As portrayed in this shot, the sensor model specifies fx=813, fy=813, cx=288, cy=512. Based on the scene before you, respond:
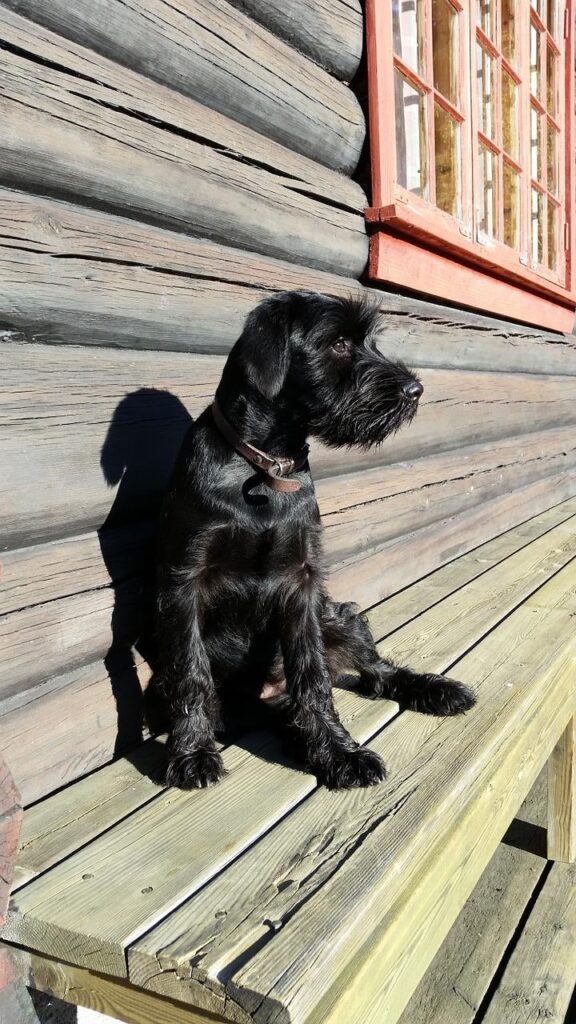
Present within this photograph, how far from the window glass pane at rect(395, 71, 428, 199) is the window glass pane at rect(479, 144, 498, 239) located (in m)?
0.84

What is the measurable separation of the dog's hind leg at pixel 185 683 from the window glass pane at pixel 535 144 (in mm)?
4731

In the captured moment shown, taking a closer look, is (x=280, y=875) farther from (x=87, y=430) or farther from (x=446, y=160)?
(x=446, y=160)

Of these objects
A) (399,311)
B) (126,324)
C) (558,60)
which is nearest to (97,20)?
(126,324)

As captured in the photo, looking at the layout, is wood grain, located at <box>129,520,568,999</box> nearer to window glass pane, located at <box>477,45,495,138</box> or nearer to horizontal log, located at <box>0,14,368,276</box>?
horizontal log, located at <box>0,14,368,276</box>

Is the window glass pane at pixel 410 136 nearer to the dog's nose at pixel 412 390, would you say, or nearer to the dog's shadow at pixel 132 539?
the dog's nose at pixel 412 390

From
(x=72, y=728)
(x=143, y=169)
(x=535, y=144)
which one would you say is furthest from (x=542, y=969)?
(x=535, y=144)

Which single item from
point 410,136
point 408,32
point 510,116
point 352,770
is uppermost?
point 408,32

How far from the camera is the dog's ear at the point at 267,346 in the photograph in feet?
6.73

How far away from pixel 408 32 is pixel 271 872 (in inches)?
160

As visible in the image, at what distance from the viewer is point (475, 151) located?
4.32 m

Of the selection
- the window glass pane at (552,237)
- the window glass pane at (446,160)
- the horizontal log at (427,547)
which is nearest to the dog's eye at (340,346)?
the horizontal log at (427,547)

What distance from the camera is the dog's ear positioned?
205 cm

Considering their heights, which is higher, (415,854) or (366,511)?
(366,511)

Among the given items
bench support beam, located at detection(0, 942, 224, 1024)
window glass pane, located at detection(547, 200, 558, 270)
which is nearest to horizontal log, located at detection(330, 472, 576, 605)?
window glass pane, located at detection(547, 200, 558, 270)
